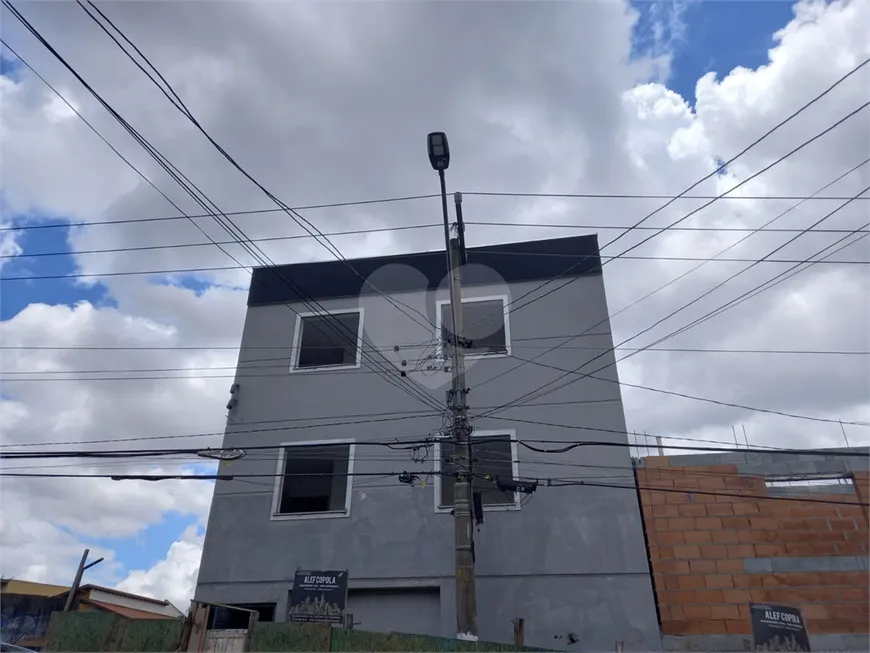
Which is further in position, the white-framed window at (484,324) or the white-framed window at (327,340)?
the white-framed window at (327,340)

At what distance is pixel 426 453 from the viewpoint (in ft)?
45.4

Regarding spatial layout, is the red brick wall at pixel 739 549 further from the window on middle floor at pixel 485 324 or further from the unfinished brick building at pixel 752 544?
the window on middle floor at pixel 485 324

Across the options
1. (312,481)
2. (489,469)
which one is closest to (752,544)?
(489,469)

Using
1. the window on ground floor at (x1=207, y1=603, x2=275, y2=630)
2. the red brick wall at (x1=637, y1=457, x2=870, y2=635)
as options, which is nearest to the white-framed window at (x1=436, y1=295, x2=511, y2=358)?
the red brick wall at (x1=637, y1=457, x2=870, y2=635)

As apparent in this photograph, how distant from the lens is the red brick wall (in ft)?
37.5

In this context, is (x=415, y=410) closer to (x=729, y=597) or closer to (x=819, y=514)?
(x=729, y=597)

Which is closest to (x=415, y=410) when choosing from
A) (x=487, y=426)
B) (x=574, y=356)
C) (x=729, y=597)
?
(x=487, y=426)

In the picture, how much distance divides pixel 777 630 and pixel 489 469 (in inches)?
236

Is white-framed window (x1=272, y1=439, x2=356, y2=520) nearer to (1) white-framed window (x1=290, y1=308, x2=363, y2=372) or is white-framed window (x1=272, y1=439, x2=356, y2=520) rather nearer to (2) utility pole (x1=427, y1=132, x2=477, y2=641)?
(1) white-framed window (x1=290, y1=308, x2=363, y2=372)

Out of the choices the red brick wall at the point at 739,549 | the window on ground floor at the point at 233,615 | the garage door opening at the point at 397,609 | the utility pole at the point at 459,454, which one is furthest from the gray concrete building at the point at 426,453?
the utility pole at the point at 459,454

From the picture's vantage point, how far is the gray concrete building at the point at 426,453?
12633 millimetres

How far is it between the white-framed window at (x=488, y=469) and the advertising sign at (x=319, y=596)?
2.80m

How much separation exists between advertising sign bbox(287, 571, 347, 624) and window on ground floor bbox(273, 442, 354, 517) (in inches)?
97.1

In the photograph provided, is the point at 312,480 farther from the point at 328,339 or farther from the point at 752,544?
the point at 752,544
